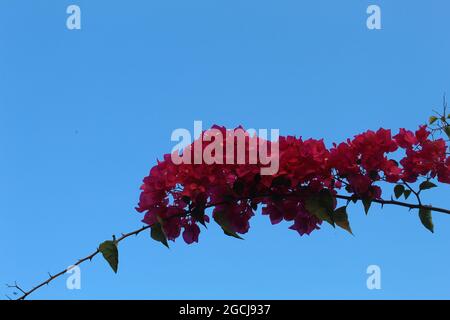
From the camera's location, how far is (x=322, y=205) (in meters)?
1.98

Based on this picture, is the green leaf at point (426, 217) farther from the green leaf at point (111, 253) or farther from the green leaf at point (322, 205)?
the green leaf at point (111, 253)

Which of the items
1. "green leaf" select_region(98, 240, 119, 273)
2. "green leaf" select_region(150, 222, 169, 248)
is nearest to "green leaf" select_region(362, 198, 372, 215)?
"green leaf" select_region(150, 222, 169, 248)

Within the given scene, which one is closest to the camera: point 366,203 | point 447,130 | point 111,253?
point 111,253

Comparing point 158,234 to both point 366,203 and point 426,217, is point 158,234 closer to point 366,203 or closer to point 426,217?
point 366,203

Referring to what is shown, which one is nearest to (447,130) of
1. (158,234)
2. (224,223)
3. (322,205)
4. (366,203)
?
(366,203)

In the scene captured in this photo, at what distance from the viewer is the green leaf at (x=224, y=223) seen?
198 cm

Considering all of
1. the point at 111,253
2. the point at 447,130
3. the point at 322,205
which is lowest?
the point at 111,253

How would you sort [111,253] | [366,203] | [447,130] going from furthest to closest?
[447,130]
[366,203]
[111,253]

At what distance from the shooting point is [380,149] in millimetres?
2061

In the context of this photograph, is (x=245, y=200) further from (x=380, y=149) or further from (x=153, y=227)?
(x=380, y=149)

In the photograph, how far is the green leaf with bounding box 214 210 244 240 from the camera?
1.98m

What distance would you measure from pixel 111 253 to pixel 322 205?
2.04ft

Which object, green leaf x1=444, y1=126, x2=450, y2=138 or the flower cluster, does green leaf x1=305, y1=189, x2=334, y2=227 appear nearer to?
the flower cluster
